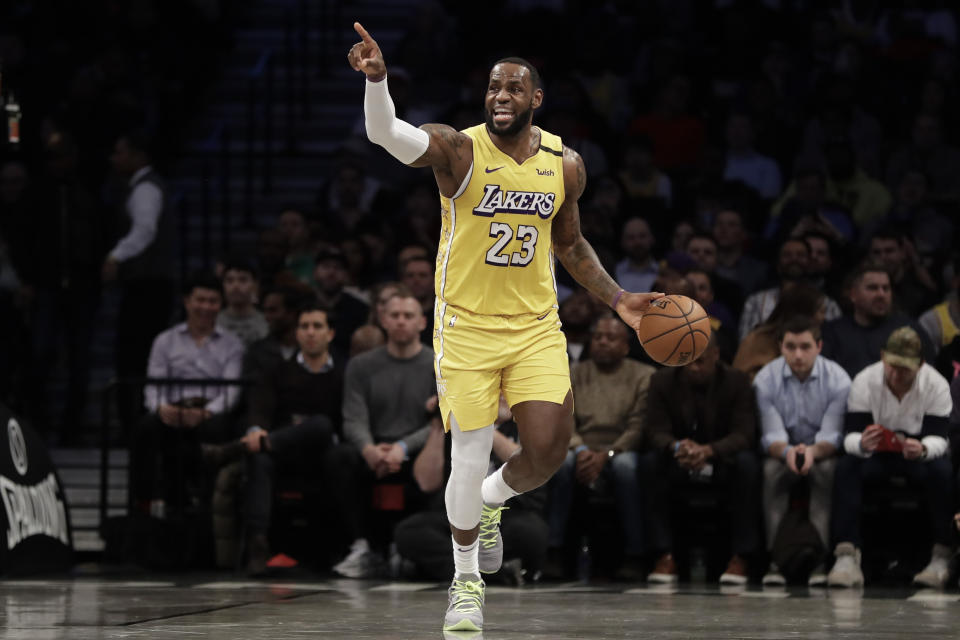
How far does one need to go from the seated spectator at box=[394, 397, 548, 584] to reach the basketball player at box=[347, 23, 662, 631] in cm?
247

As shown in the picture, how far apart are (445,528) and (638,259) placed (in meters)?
3.21

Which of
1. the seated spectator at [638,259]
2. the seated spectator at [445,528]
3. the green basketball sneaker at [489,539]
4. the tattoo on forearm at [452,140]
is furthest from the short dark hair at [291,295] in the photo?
the tattoo on forearm at [452,140]

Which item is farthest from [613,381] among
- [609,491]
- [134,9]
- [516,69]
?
[134,9]

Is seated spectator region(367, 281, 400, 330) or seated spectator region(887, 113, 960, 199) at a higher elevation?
seated spectator region(887, 113, 960, 199)

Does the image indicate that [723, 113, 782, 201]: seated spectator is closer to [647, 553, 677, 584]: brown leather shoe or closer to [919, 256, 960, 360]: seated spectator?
[919, 256, 960, 360]: seated spectator

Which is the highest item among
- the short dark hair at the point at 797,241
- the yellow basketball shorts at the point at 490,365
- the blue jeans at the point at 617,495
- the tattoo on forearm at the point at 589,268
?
the short dark hair at the point at 797,241

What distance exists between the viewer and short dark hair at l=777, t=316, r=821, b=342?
33.3ft

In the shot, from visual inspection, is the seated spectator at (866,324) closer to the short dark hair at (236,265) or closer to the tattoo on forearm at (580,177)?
the tattoo on forearm at (580,177)

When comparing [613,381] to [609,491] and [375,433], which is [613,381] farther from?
[375,433]

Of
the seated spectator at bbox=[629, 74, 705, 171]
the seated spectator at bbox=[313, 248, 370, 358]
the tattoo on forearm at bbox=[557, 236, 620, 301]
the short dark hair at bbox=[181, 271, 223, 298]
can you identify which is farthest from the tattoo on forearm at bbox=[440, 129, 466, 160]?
the seated spectator at bbox=[629, 74, 705, 171]

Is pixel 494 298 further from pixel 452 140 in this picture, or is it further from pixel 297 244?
pixel 297 244

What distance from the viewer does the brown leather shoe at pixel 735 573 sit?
978cm

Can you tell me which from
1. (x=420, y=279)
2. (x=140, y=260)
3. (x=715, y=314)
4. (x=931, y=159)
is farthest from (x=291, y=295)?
(x=931, y=159)

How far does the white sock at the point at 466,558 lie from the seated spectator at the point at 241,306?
200 inches
